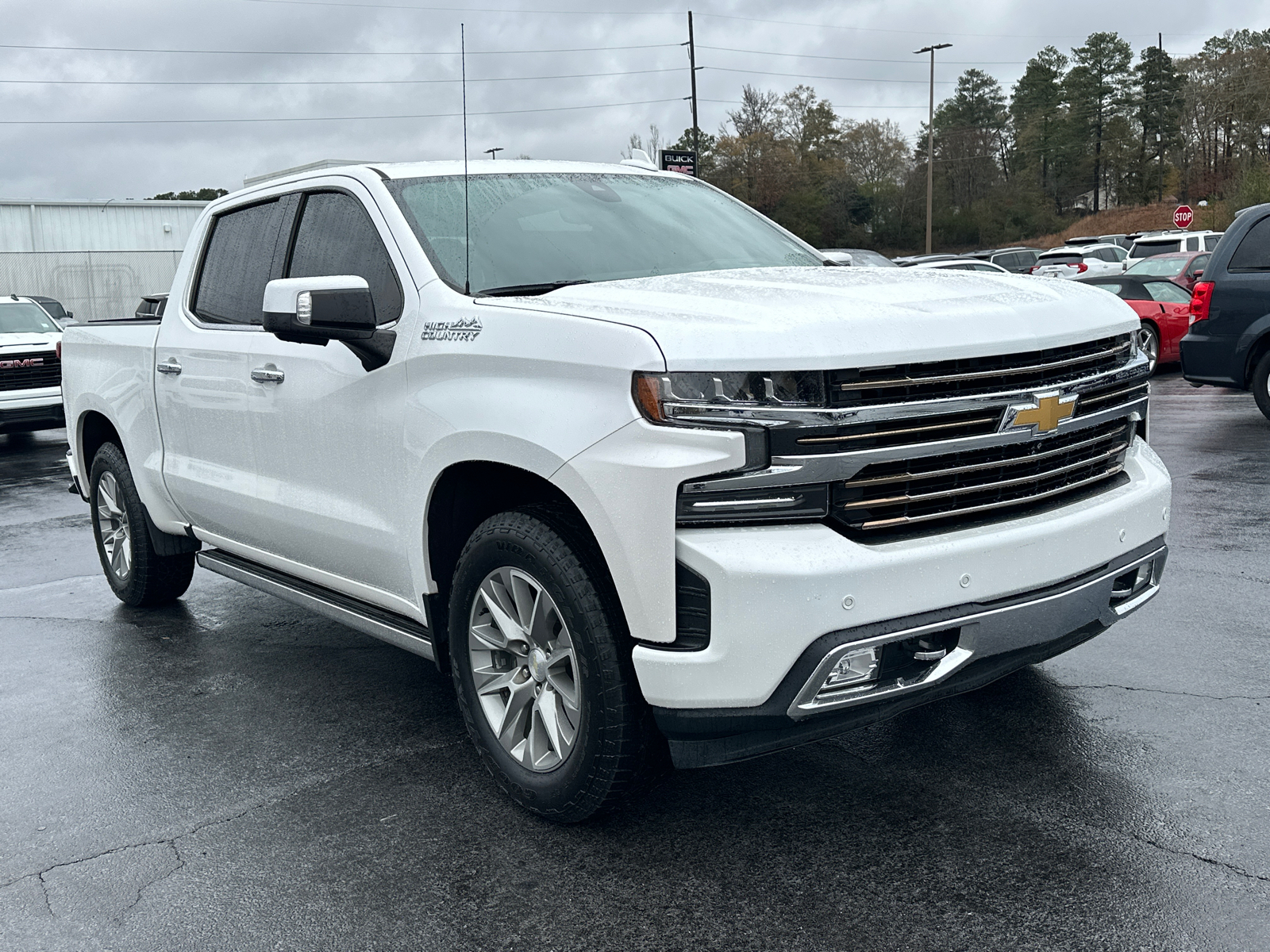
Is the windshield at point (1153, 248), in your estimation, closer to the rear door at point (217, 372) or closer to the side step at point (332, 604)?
the rear door at point (217, 372)

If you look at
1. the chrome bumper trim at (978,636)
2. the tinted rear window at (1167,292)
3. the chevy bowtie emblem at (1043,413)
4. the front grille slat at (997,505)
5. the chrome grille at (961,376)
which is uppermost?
the tinted rear window at (1167,292)

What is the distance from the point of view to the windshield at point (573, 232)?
4047 millimetres

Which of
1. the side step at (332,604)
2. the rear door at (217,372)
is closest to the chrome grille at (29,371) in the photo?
the rear door at (217,372)

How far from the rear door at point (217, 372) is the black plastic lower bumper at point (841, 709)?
2.39 meters

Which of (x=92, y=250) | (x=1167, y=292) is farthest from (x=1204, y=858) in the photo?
(x=92, y=250)

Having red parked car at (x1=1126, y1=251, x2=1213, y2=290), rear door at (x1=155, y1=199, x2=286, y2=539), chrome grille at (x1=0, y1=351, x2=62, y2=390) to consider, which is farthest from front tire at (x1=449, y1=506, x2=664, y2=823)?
red parked car at (x1=1126, y1=251, x2=1213, y2=290)

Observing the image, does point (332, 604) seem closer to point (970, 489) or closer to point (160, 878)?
point (160, 878)

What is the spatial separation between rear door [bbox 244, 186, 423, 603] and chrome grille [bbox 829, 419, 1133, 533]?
1.45 m

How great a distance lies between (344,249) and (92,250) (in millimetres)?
47119

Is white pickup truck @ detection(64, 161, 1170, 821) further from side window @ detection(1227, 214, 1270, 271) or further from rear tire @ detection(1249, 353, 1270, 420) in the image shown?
rear tire @ detection(1249, 353, 1270, 420)

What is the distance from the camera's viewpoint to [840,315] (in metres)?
3.09

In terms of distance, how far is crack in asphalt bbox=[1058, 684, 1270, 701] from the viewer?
4.30m

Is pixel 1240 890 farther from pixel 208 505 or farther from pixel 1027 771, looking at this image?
pixel 208 505

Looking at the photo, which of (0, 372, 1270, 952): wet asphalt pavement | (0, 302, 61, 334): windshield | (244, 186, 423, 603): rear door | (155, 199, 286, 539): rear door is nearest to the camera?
(0, 372, 1270, 952): wet asphalt pavement
